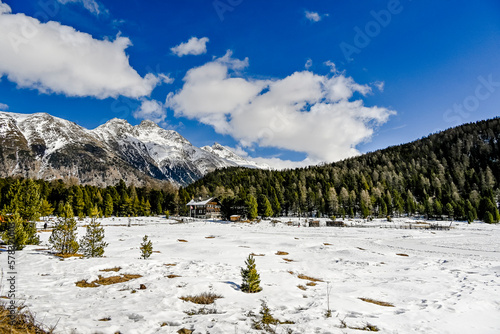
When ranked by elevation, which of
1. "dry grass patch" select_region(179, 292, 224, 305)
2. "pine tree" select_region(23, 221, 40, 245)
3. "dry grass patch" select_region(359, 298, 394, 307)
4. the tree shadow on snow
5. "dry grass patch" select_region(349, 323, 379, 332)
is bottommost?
"dry grass patch" select_region(359, 298, 394, 307)

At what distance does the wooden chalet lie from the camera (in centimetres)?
11047

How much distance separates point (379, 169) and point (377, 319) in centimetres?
17517

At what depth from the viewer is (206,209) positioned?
111500 millimetres

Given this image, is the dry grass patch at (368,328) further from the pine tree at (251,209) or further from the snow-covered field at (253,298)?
the pine tree at (251,209)

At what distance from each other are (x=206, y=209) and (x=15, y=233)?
9265 cm

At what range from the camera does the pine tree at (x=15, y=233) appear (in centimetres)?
1958

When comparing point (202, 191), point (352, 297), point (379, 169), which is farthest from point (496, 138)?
point (352, 297)

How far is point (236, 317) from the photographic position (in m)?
8.73

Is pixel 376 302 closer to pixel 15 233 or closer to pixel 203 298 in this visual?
pixel 203 298

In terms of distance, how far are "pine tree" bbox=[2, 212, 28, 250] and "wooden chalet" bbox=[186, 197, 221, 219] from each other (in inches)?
3467

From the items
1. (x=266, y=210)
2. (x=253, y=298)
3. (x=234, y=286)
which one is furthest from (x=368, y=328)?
(x=266, y=210)

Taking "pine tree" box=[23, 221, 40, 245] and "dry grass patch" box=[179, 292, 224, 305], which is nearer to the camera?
"dry grass patch" box=[179, 292, 224, 305]

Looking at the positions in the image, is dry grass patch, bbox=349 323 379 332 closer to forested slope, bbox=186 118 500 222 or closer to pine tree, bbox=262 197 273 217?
forested slope, bbox=186 118 500 222

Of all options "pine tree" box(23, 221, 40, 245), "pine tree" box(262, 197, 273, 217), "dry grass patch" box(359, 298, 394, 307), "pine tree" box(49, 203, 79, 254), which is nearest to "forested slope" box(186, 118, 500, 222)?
"pine tree" box(262, 197, 273, 217)
